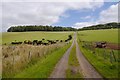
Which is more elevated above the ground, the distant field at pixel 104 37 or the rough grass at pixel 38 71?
the distant field at pixel 104 37

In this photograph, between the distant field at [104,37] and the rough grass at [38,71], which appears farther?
the distant field at [104,37]

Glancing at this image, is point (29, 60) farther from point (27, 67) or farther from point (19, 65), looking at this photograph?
point (19, 65)

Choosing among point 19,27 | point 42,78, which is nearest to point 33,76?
point 42,78

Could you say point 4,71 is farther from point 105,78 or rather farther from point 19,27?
point 19,27

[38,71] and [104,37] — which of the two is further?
[104,37]

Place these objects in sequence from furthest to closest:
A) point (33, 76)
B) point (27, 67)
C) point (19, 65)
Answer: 1. point (27, 67)
2. point (19, 65)
3. point (33, 76)

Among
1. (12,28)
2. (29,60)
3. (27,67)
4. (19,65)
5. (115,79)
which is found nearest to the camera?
(115,79)

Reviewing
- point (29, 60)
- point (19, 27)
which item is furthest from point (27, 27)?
point (29, 60)

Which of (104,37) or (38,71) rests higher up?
(104,37)

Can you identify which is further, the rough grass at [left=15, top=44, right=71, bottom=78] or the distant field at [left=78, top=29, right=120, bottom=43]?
the distant field at [left=78, top=29, right=120, bottom=43]

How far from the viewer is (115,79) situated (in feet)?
49.1

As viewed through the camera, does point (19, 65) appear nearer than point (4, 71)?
No

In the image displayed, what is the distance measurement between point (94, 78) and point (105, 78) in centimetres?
75

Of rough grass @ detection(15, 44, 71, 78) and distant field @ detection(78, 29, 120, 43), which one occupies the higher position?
distant field @ detection(78, 29, 120, 43)
